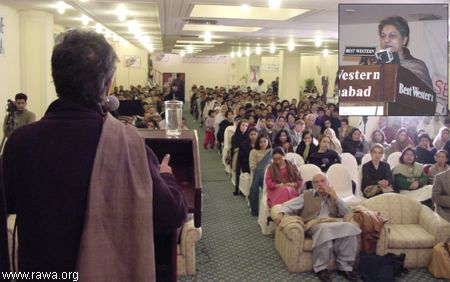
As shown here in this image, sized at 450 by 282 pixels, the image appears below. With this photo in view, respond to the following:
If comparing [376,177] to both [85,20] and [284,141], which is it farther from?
[85,20]

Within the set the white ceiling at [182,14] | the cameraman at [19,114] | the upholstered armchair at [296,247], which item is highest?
the white ceiling at [182,14]

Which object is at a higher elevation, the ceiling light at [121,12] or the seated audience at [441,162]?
the ceiling light at [121,12]

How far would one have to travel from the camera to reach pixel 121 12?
938 cm

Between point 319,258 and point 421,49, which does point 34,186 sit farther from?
point 319,258

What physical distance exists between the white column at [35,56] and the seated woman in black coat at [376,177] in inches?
257

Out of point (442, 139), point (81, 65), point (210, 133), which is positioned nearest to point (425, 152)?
point (442, 139)

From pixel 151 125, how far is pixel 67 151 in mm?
6046

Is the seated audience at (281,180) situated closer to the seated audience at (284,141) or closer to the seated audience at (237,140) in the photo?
the seated audience at (284,141)

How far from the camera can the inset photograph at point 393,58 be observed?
395 cm

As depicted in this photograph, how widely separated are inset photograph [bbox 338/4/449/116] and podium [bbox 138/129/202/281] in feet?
6.67

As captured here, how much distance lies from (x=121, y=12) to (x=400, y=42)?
6714 mm

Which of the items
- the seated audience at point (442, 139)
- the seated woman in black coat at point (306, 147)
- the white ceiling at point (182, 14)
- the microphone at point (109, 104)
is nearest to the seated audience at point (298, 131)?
the seated woman in black coat at point (306, 147)

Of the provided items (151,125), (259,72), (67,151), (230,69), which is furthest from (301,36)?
(230,69)

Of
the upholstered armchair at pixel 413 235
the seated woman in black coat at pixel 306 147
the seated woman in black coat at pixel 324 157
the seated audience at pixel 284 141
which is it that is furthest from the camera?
the seated audience at pixel 284 141
